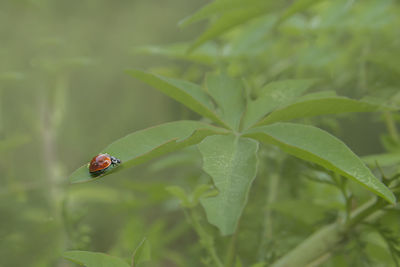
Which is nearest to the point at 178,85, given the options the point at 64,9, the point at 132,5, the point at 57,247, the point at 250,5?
the point at 250,5

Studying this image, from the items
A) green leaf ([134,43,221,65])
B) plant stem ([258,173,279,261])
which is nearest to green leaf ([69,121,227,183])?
plant stem ([258,173,279,261])

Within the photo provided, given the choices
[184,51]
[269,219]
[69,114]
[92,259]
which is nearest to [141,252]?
[92,259]

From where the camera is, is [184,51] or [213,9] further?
[184,51]

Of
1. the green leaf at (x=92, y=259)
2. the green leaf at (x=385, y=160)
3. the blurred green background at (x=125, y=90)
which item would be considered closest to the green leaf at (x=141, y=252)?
the green leaf at (x=92, y=259)

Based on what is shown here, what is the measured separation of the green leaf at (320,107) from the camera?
0.37 metres

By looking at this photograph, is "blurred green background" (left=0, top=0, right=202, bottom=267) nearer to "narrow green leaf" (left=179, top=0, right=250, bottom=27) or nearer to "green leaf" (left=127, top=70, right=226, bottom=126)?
"green leaf" (left=127, top=70, right=226, bottom=126)

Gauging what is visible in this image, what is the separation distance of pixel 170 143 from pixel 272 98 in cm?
15

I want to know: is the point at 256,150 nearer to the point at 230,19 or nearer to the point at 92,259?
the point at 92,259

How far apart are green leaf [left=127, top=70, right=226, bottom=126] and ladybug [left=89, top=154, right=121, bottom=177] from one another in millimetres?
85

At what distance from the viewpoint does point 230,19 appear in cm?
57

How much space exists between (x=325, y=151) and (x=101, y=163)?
0.21 m

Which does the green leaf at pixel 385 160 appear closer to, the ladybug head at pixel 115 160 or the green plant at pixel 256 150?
the green plant at pixel 256 150

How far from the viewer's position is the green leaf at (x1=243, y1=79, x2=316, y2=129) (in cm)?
43

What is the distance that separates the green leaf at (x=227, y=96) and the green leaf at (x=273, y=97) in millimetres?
13
